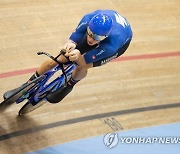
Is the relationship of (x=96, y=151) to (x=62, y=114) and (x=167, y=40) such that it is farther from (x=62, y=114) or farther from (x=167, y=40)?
(x=167, y=40)

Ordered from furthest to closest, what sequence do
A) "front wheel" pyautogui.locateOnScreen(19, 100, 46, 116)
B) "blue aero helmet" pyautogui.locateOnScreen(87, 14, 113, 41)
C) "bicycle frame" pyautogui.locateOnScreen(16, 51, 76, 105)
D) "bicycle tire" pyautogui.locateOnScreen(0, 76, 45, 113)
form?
1. "front wheel" pyautogui.locateOnScreen(19, 100, 46, 116)
2. "bicycle frame" pyautogui.locateOnScreen(16, 51, 76, 105)
3. "bicycle tire" pyautogui.locateOnScreen(0, 76, 45, 113)
4. "blue aero helmet" pyautogui.locateOnScreen(87, 14, 113, 41)

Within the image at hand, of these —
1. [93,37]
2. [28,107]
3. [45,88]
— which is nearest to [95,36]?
[93,37]

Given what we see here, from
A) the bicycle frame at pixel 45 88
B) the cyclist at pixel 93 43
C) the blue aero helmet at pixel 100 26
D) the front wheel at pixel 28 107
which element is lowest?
the front wheel at pixel 28 107

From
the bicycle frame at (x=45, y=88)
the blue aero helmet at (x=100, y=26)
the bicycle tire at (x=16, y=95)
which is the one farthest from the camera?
the bicycle frame at (x=45, y=88)

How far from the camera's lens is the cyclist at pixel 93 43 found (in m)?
3.01

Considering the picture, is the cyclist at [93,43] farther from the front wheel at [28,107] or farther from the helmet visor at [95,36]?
the front wheel at [28,107]

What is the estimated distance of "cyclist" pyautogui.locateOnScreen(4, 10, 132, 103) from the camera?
9.88 feet

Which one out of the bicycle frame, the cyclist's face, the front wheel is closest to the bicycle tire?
the bicycle frame

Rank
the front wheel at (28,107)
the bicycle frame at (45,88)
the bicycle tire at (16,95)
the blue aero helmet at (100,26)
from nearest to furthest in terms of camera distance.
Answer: the blue aero helmet at (100,26) → the bicycle tire at (16,95) → the bicycle frame at (45,88) → the front wheel at (28,107)

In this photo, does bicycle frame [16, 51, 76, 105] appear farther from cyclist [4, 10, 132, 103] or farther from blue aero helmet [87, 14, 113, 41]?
blue aero helmet [87, 14, 113, 41]

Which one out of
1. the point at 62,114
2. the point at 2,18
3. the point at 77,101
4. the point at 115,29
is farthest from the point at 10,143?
the point at 2,18

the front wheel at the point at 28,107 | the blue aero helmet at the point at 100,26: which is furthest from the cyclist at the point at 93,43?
the front wheel at the point at 28,107

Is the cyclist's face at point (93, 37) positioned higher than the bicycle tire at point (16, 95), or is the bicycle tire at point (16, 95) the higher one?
the cyclist's face at point (93, 37)

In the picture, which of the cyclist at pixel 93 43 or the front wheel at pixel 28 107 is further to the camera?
the front wheel at pixel 28 107
